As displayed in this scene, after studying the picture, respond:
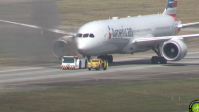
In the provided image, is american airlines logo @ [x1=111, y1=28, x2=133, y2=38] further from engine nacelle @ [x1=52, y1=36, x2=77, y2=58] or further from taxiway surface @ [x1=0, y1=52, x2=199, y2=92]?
engine nacelle @ [x1=52, y1=36, x2=77, y2=58]

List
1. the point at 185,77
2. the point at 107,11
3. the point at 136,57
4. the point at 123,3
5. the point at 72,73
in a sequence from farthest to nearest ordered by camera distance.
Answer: the point at 123,3 → the point at 107,11 → the point at 136,57 → the point at 72,73 → the point at 185,77

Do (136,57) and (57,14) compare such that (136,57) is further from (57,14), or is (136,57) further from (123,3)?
(123,3)

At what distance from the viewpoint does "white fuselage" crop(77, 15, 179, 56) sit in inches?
2099

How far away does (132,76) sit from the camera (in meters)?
46.8

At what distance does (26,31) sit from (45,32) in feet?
8.86

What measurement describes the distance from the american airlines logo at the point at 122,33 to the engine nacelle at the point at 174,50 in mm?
4309

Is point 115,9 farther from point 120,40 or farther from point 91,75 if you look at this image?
point 91,75

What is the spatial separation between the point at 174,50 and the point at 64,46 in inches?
476

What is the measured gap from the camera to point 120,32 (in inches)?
2228

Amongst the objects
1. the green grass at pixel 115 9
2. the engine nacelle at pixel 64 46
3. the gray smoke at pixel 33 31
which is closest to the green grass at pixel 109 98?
the gray smoke at pixel 33 31

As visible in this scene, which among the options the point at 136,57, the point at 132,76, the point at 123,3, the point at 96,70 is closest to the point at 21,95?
the point at 132,76

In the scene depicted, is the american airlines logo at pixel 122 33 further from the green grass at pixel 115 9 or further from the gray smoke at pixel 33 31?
the green grass at pixel 115 9

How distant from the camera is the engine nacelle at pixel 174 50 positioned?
55044 mm

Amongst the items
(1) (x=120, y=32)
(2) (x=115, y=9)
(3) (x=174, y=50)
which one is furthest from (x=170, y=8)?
(2) (x=115, y=9)
